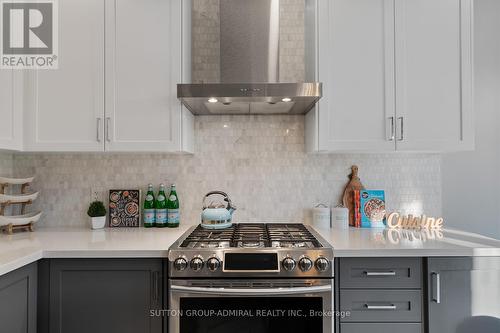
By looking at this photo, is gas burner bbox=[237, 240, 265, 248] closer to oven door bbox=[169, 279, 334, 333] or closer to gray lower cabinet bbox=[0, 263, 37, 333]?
oven door bbox=[169, 279, 334, 333]

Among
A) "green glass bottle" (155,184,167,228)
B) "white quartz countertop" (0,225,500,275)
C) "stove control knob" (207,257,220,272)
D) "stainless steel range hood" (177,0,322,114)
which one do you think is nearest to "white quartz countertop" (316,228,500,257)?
"white quartz countertop" (0,225,500,275)

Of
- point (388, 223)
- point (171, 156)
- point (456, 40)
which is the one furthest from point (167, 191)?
point (456, 40)

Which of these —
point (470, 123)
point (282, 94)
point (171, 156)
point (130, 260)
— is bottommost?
point (130, 260)

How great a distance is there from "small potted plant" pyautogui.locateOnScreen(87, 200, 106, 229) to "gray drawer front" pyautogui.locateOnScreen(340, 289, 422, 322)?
1578 millimetres

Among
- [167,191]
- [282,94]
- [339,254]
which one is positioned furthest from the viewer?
[167,191]

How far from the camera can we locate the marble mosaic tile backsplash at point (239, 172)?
234cm

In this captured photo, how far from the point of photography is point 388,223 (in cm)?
220

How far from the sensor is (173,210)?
7.32 feet

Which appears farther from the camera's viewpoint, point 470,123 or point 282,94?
point 470,123

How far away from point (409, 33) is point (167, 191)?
1.84m

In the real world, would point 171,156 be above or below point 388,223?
above

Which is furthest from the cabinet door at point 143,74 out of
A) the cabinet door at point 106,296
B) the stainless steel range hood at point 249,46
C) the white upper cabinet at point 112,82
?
the cabinet door at point 106,296

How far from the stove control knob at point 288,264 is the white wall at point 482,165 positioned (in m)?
1.45

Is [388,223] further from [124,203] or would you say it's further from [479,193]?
[124,203]
